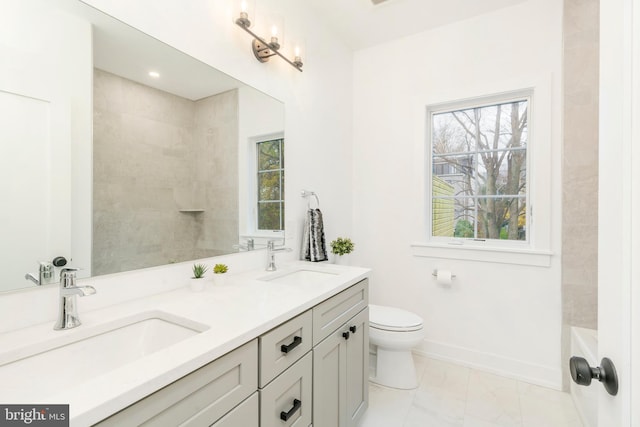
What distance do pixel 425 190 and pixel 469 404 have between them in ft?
4.99

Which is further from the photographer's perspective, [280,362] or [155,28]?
[155,28]

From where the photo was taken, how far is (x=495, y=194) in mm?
2285

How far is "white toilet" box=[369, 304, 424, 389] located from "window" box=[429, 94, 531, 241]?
87cm

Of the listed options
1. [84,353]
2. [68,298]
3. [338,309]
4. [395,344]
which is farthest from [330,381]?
[68,298]

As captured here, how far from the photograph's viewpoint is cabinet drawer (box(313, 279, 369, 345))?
1.20 metres

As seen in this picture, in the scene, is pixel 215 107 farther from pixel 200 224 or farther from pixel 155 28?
pixel 200 224

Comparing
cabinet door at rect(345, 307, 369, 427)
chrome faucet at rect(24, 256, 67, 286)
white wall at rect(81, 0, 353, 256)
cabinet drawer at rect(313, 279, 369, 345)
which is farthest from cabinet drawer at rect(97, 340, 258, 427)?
white wall at rect(81, 0, 353, 256)

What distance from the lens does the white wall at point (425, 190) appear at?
201cm

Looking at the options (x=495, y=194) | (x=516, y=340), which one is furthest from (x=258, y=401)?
(x=495, y=194)

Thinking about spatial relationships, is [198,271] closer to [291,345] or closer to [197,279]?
[197,279]

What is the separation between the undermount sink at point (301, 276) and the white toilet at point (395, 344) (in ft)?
1.89

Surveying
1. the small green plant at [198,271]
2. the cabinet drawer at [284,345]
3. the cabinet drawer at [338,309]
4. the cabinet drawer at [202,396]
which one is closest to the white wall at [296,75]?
the cabinet drawer at [338,309]

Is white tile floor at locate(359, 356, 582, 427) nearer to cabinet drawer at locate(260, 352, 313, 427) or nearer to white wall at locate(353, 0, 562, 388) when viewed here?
white wall at locate(353, 0, 562, 388)

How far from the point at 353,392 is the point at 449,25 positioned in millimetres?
2696
